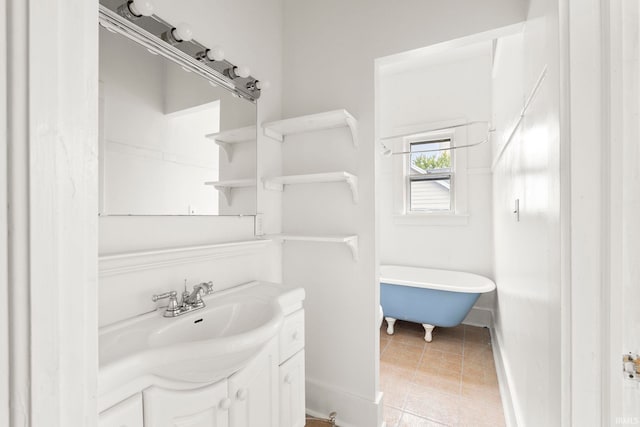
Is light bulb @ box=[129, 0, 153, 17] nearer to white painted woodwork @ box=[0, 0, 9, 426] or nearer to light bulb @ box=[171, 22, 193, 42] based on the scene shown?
light bulb @ box=[171, 22, 193, 42]

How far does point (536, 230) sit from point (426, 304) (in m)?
1.74

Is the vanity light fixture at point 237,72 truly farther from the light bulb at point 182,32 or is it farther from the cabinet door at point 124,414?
the cabinet door at point 124,414

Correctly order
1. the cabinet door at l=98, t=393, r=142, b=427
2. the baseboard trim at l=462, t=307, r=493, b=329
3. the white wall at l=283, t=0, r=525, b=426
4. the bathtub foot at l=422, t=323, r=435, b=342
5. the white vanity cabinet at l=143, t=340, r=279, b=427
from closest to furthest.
Answer: the cabinet door at l=98, t=393, r=142, b=427 → the white vanity cabinet at l=143, t=340, r=279, b=427 → the white wall at l=283, t=0, r=525, b=426 → the bathtub foot at l=422, t=323, r=435, b=342 → the baseboard trim at l=462, t=307, r=493, b=329

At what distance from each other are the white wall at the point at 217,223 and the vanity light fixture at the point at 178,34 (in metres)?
0.08

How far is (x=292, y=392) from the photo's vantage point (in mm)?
1271

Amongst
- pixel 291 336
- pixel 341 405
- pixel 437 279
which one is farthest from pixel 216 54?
pixel 437 279

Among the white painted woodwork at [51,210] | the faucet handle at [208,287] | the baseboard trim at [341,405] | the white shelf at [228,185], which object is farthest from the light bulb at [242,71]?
the baseboard trim at [341,405]

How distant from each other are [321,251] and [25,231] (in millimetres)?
1479

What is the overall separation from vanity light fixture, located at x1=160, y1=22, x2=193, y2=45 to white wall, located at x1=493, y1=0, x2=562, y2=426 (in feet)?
4.08

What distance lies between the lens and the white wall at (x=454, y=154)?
2975 mm

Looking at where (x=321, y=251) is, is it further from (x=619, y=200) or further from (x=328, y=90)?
(x=619, y=200)

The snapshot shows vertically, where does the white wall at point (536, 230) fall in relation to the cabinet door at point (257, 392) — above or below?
above

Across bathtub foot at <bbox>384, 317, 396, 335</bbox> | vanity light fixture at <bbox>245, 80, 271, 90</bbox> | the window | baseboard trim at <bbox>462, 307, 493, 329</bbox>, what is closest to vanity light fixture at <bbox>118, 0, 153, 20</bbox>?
vanity light fixture at <bbox>245, 80, 271, 90</bbox>

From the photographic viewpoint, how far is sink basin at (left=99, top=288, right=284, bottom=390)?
73 cm
